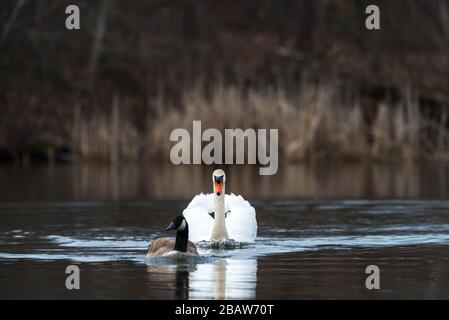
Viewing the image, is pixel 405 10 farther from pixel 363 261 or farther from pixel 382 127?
pixel 363 261

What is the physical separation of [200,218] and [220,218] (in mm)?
915

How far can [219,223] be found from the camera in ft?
47.9

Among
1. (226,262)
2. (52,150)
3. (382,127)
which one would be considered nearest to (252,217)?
(226,262)

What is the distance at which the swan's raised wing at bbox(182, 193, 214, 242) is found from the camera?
1520 cm

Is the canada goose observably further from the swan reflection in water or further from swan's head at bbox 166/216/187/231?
the swan reflection in water

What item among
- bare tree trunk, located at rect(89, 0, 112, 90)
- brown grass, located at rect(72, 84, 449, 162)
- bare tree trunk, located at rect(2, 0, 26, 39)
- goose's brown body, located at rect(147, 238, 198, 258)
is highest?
bare tree trunk, located at rect(2, 0, 26, 39)

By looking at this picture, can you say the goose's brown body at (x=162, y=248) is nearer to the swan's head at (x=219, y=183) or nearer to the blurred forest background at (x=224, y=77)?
the swan's head at (x=219, y=183)

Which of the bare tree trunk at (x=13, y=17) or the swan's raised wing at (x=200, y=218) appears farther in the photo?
the bare tree trunk at (x=13, y=17)

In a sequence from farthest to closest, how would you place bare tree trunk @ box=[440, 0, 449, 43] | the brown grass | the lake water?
bare tree trunk @ box=[440, 0, 449, 43]
the brown grass
the lake water

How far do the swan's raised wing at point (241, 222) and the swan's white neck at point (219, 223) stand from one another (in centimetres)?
25

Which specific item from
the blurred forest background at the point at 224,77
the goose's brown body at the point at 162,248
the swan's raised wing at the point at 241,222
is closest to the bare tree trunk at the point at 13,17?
the blurred forest background at the point at 224,77

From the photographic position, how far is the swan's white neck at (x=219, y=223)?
569 inches

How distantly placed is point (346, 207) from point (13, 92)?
732 inches

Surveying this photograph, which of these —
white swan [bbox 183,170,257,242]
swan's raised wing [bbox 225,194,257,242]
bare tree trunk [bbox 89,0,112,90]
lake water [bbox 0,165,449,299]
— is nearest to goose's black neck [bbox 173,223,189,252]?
lake water [bbox 0,165,449,299]
